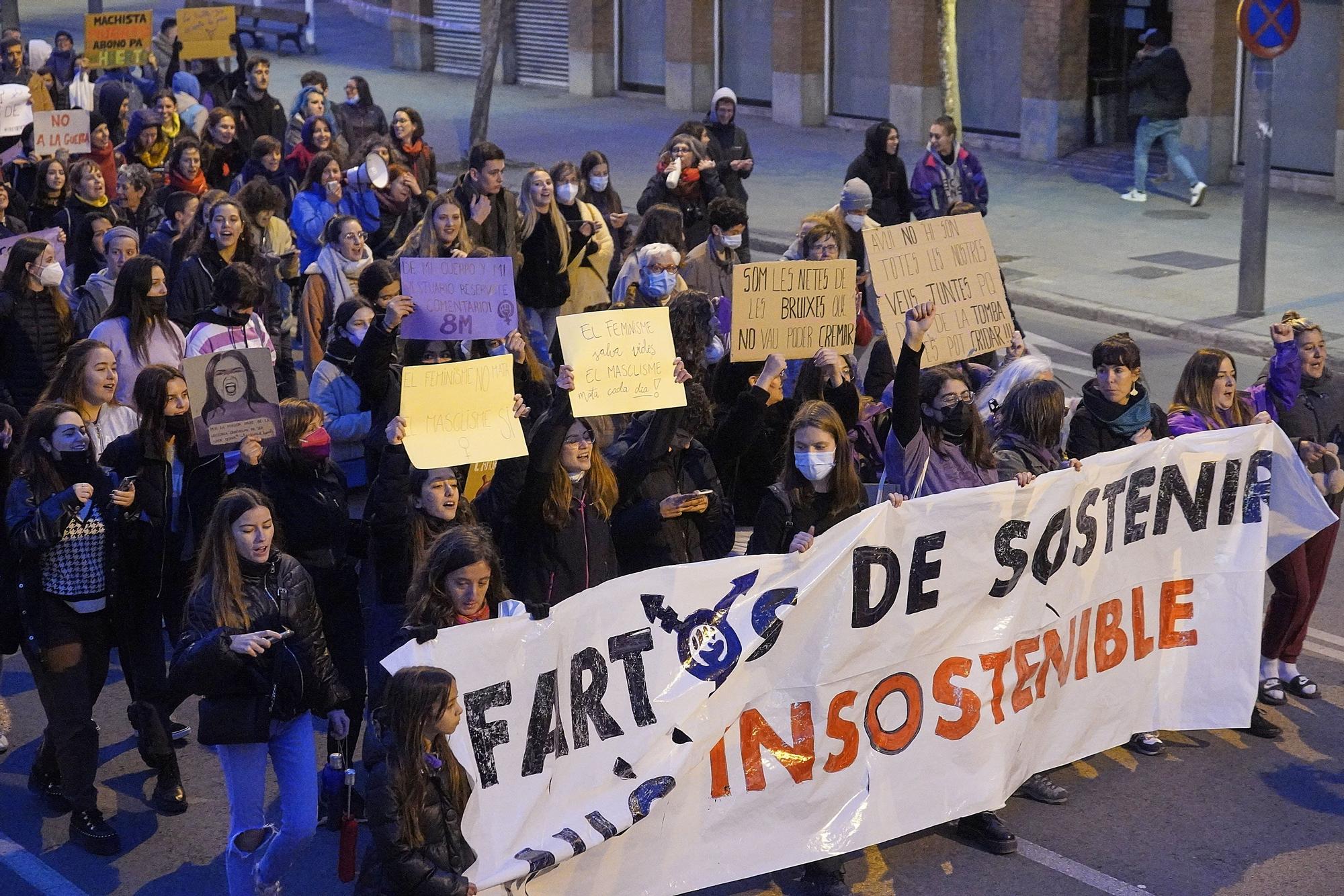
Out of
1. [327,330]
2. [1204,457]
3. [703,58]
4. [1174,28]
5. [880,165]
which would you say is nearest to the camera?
[1204,457]

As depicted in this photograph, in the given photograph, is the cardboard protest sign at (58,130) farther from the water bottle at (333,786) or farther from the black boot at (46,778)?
the water bottle at (333,786)

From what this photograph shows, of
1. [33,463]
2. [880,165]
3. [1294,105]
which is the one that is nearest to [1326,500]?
[33,463]

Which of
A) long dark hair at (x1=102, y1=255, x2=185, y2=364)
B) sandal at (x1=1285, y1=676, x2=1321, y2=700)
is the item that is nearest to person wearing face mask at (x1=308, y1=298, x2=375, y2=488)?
long dark hair at (x1=102, y1=255, x2=185, y2=364)

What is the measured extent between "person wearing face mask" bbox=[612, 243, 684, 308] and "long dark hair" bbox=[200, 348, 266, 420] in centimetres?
228

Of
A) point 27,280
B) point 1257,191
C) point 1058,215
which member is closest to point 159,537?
point 27,280

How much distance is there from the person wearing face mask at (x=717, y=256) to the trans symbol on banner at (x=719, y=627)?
414cm

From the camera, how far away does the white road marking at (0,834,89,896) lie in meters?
6.30

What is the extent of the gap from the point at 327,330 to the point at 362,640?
12.5 feet

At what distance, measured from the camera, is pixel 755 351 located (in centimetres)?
792

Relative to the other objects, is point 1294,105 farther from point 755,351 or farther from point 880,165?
point 755,351

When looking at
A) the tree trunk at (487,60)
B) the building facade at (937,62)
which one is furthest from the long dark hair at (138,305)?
the tree trunk at (487,60)

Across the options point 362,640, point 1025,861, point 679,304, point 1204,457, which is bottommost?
point 1025,861

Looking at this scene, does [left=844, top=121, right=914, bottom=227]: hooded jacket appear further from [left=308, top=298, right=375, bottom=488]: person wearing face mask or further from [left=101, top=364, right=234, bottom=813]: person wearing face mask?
[left=101, top=364, right=234, bottom=813]: person wearing face mask

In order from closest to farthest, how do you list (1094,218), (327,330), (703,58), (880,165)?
(327,330), (880,165), (1094,218), (703,58)
